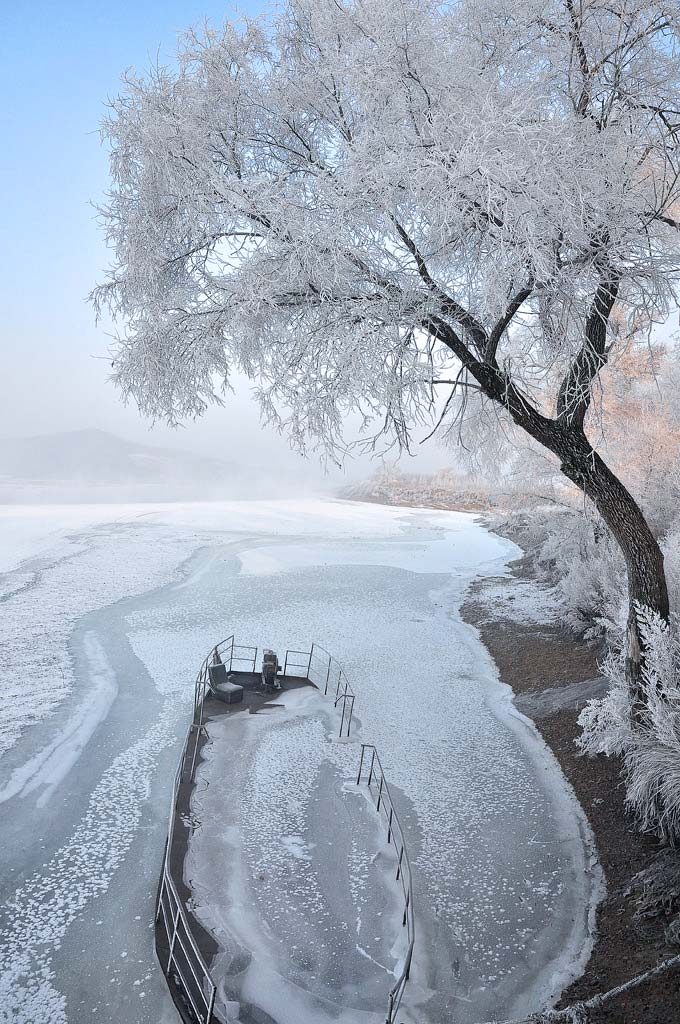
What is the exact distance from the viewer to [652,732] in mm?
7078

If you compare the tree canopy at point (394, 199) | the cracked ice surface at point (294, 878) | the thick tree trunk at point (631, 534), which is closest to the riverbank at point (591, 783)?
the thick tree trunk at point (631, 534)

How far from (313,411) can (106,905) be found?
5508 mm

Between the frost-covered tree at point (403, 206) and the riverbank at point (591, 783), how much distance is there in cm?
181

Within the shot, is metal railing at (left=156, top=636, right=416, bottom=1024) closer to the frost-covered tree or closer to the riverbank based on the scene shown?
the riverbank

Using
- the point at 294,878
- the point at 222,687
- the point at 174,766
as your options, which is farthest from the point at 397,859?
the point at 222,687

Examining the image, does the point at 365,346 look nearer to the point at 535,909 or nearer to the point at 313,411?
the point at 313,411

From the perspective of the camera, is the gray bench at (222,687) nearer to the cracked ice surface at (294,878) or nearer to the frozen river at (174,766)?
the frozen river at (174,766)

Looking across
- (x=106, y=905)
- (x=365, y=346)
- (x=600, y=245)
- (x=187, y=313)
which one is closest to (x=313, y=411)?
(x=365, y=346)

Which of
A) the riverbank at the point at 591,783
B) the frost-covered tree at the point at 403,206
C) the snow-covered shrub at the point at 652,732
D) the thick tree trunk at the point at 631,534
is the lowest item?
the riverbank at the point at 591,783

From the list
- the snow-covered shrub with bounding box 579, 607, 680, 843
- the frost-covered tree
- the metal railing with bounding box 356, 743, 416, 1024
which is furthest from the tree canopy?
the metal railing with bounding box 356, 743, 416, 1024

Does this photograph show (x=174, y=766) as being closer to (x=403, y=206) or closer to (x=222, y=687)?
(x=222, y=687)

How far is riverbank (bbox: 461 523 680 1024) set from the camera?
474 centimetres

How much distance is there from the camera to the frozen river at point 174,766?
534cm

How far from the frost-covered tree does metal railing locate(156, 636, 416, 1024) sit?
3.65 m
